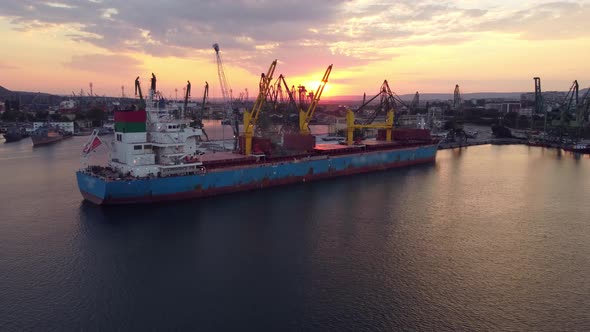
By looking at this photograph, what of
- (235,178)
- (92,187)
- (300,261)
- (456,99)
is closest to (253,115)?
(235,178)

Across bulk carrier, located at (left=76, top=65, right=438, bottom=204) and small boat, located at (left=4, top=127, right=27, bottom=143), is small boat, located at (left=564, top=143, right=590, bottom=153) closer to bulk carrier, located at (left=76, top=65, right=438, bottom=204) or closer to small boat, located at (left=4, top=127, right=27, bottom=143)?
bulk carrier, located at (left=76, top=65, right=438, bottom=204)

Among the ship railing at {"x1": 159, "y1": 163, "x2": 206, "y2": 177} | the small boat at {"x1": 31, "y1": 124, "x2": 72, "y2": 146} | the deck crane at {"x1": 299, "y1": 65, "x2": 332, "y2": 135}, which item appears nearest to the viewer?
the ship railing at {"x1": 159, "y1": 163, "x2": 206, "y2": 177}

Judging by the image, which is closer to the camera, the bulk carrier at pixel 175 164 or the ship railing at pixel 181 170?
the bulk carrier at pixel 175 164

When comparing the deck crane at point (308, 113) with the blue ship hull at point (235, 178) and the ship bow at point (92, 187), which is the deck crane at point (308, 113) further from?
the ship bow at point (92, 187)

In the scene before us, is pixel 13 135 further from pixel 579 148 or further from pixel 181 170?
pixel 579 148

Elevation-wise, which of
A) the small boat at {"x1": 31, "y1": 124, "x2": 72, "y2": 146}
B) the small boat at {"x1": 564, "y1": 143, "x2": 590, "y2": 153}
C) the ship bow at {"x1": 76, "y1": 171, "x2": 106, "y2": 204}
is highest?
the small boat at {"x1": 31, "y1": 124, "x2": 72, "y2": 146}

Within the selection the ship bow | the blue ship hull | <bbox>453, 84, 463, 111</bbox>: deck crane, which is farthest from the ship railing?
<bbox>453, 84, 463, 111</bbox>: deck crane

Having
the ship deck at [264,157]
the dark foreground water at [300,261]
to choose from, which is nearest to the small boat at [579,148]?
the ship deck at [264,157]

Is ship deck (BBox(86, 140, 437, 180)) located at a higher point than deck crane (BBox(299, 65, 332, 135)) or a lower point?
lower
